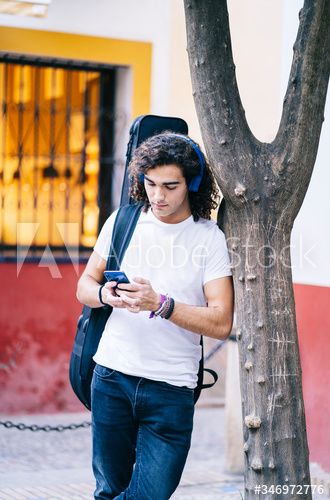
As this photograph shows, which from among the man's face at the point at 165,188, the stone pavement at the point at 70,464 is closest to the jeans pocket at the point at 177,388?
the man's face at the point at 165,188

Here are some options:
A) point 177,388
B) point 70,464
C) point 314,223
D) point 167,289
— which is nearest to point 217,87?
point 167,289

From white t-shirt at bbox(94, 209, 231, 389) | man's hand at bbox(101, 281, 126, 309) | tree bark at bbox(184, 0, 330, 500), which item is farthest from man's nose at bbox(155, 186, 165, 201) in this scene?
man's hand at bbox(101, 281, 126, 309)

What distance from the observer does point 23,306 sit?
826cm

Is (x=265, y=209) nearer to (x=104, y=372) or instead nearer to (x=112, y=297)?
(x=112, y=297)

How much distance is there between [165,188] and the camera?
3410mm

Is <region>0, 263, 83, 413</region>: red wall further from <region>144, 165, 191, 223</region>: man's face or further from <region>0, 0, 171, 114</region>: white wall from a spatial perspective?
<region>144, 165, 191, 223</region>: man's face

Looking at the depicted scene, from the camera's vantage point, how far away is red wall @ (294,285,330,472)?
5.72m

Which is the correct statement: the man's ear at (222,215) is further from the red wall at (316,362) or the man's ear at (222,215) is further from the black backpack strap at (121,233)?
the red wall at (316,362)

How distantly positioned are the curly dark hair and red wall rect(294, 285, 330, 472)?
2383 mm

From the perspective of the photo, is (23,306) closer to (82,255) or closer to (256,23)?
(82,255)

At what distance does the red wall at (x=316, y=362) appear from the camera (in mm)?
5719

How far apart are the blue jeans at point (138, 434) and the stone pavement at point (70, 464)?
1481 millimetres

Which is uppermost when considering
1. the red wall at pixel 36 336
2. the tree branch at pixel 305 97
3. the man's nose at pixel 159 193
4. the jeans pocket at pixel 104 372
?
the tree branch at pixel 305 97

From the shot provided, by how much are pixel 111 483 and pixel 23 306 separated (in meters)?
4.89
